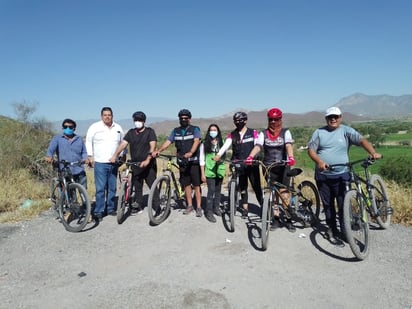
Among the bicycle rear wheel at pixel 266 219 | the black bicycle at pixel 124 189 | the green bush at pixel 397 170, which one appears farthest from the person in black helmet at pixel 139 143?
the green bush at pixel 397 170

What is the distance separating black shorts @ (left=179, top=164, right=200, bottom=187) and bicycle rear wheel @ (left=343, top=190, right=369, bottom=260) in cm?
287

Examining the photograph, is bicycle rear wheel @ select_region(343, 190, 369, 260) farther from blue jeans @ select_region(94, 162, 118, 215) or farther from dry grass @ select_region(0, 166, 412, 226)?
blue jeans @ select_region(94, 162, 118, 215)

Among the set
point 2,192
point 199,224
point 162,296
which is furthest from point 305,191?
point 2,192

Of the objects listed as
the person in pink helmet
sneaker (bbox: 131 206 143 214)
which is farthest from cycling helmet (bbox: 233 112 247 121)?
sneaker (bbox: 131 206 143 214)

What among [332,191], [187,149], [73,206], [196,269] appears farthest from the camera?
[187,149]

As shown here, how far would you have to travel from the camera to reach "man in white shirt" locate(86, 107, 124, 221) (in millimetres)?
6070

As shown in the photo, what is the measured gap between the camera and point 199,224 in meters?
5.88

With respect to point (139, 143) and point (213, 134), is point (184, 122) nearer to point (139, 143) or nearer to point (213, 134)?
point (213, 134)

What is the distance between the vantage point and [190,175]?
634 cm

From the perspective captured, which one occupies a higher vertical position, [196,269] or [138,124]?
[138,124]

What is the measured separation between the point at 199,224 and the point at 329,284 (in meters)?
2.72

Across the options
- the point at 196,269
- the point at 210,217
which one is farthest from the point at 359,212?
the point at 210,217

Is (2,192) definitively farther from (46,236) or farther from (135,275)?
(135,275)

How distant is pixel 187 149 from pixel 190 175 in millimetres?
570
